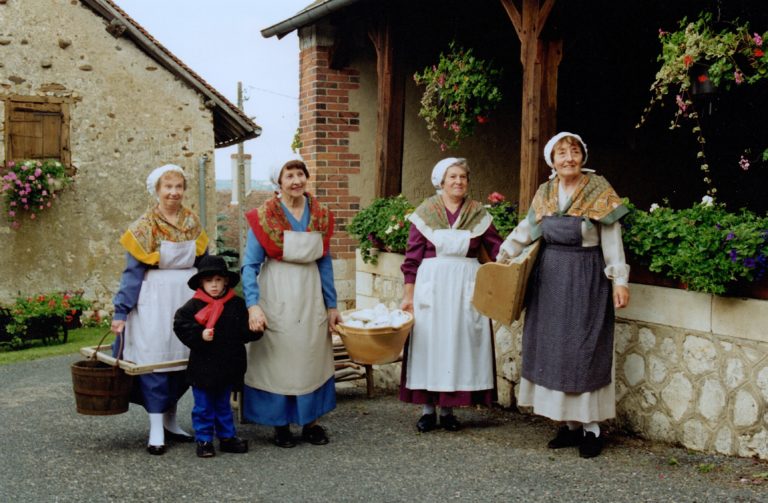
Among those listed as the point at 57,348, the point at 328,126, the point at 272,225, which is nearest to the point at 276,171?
the point at 272,225

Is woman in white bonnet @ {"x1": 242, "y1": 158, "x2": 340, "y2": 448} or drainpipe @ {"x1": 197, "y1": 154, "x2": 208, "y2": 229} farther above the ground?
drainpipe @ {"x1": 197, "y1": 154, "x2": 208, "y2": 229}

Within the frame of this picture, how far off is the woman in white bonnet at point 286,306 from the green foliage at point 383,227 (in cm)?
168

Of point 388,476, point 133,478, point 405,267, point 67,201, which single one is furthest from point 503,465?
point 67,201

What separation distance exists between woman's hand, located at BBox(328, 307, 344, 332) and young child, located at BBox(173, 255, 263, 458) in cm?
49

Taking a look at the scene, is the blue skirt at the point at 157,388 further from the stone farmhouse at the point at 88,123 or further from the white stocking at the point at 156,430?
the stone farmhouse at the point at 88,123

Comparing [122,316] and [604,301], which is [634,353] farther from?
[122,316]

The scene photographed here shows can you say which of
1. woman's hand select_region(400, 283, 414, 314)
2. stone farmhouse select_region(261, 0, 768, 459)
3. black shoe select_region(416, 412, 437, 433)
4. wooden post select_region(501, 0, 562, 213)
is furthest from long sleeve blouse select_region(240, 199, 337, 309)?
wooden post select_region(501, 0, 562, 213)

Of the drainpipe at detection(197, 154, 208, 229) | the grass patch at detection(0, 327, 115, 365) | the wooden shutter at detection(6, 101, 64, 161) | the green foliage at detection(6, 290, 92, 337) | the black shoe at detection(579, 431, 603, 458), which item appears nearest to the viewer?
the black shoe at detection(579, 431, 603, 458)

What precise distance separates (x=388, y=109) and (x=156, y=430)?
362cm

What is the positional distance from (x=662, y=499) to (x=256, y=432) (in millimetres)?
2601

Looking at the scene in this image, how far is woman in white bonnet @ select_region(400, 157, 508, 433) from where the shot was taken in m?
5.23

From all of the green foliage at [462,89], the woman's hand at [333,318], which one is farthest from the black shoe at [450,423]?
the green foliage at [462,89]

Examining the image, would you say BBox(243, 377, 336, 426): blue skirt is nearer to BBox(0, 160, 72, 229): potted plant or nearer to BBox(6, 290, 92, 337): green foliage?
BBox(6, 290, 92, 337): green foliage

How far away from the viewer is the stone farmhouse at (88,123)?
40.7 ft
